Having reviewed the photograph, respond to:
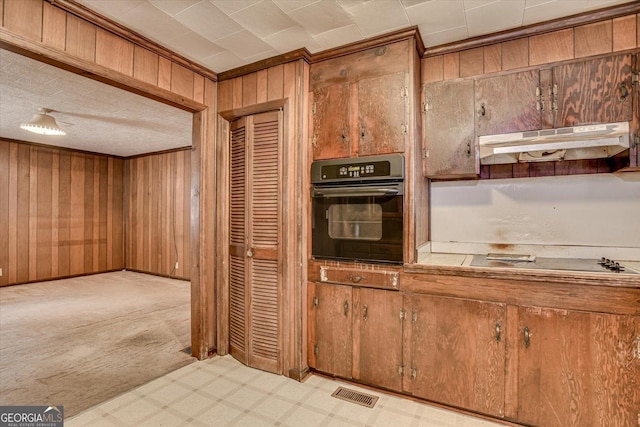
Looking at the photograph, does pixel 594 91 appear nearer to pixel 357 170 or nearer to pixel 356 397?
pixel 357 170

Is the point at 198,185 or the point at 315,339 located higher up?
the point at 198,185

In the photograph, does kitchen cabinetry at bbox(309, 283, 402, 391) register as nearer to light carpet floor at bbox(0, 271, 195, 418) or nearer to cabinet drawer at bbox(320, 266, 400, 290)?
cabinet drawer at bbox(320, 266, 400, 290)

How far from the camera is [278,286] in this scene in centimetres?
261

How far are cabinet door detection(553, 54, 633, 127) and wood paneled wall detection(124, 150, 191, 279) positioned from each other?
18.8 ft

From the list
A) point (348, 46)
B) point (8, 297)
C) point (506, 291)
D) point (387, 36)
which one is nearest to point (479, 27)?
point (387, 36)

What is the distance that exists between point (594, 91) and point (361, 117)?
1.47 metres

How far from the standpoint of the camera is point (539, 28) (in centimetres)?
221

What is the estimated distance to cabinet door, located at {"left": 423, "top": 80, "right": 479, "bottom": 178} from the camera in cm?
238

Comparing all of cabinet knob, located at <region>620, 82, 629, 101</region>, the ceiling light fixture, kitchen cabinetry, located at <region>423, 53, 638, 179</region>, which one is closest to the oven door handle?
kitchen cabinetry, located at <region>423, 53, 638, 179</region>

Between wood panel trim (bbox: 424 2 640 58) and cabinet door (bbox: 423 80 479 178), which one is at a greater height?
wood panel trim (bbox: 424 2 640 58)

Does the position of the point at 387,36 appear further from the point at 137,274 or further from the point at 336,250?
the point at 137,274

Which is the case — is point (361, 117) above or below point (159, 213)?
above

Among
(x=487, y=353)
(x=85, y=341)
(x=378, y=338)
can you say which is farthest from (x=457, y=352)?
(x=85, y=341)

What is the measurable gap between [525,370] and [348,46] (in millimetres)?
2454
